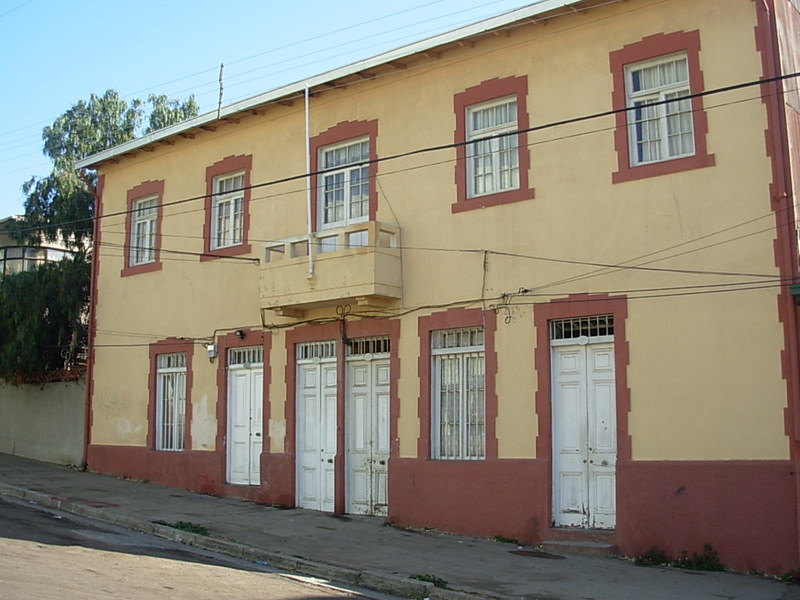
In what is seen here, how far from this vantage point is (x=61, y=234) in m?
24.2

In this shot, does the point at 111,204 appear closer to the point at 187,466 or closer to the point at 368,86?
the point at 187,466

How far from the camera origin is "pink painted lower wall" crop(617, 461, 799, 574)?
413 inches

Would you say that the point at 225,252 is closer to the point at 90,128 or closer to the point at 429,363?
the point at 429,363

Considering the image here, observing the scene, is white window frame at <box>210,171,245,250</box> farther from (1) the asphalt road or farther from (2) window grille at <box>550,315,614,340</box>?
(2) window grille at <box>550,315,614,340</box>

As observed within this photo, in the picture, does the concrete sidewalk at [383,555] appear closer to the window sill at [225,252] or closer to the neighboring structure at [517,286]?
the neighboring structure at [517,286]

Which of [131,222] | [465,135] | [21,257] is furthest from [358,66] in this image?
[21,257]

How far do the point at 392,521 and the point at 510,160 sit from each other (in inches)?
226

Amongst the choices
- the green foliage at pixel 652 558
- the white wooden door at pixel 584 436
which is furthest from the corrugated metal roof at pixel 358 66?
the green foliage at pixel 652 558

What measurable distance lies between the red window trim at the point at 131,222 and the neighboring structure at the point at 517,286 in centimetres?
66

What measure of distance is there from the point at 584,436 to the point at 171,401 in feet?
30.5

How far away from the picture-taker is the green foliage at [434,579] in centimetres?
994

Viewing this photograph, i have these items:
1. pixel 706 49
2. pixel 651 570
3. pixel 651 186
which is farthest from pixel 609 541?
pixel 706 49

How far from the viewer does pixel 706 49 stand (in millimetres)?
11719

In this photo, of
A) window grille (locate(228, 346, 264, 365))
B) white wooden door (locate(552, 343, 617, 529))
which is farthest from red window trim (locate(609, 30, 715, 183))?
window grille (locate(228, 346, 264, 365))
